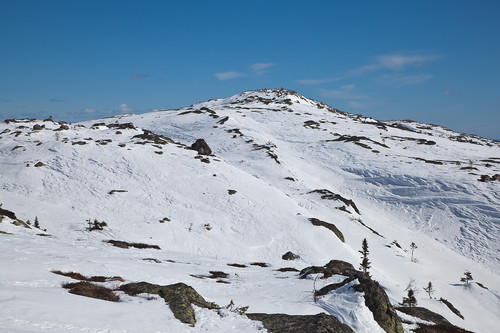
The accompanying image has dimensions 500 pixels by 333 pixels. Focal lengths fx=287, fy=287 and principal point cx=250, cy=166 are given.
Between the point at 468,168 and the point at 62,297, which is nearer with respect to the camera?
the point at 62,297

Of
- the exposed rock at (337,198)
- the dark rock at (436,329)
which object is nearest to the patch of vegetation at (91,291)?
the dark rock at (436,329)

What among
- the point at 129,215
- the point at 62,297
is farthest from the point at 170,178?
the point at 62,297

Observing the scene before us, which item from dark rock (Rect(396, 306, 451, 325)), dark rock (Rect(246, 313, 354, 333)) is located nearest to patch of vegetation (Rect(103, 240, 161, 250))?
dark rock (Rect(246, 313, 354, 333))

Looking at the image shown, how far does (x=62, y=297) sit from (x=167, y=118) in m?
89.9

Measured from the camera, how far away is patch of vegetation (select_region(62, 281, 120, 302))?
9.57 metres

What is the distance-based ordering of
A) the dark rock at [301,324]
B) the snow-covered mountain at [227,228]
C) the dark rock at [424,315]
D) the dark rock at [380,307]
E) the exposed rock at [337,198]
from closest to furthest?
the dark rock at [301,324]
the snow-covered mountain at [227,228]
the dark rock at [380,307]
the dark rock at [424,315]
the exposed rock at [337,198]

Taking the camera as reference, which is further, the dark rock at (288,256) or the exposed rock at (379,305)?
the dark rock at (288,256)

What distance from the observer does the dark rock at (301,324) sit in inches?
350

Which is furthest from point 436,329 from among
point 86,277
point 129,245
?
point 129,245

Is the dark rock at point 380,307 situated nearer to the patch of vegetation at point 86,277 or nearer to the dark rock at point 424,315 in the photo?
the dark rock at point 424,315

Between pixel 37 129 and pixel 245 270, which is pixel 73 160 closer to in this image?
pixel 37 129

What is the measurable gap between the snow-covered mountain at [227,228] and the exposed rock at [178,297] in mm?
335

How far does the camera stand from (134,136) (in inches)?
1895

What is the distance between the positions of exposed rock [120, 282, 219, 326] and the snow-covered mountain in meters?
0.33
